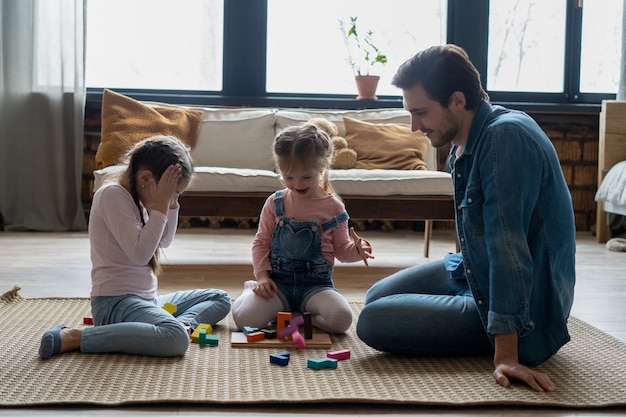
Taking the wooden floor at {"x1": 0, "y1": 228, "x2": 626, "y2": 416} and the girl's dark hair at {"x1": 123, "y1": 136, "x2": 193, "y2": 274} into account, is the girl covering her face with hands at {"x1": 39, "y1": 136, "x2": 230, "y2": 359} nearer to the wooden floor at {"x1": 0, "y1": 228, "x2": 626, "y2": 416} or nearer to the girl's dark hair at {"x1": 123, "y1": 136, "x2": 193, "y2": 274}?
the girl's dark hair at {"x1": 123, "y1": 136, "x2": 193, "y2": 274}

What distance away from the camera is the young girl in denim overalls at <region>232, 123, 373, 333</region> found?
7.99ft

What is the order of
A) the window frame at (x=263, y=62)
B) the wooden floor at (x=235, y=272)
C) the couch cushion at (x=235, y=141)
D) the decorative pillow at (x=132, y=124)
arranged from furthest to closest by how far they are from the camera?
the window frame at (x=263, y=62) → the couch cushion at (x=235, y=141) → the decorative pillow at (x=132, y=124) → the wooden floor at (x=235, y=272)

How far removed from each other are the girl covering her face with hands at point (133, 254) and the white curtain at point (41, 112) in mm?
2939

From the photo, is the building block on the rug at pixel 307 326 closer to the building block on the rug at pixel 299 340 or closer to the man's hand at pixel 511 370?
the building block on the rug at pixel 299 340

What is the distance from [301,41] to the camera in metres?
5.49

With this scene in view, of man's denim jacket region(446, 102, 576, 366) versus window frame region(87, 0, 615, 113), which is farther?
window frame region(87, 0, 615, 113)

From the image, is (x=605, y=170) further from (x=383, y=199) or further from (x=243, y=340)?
(x=243, y=340)

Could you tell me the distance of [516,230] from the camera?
1871 millimetres

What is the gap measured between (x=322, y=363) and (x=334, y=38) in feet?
12.4

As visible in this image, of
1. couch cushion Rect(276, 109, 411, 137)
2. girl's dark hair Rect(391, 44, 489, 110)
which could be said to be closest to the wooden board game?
girl's dark hair Rect(391, 44, 489, 110)

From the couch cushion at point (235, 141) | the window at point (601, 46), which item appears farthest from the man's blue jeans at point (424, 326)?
the window at point (601, 46)

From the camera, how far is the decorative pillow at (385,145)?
14.0 feet

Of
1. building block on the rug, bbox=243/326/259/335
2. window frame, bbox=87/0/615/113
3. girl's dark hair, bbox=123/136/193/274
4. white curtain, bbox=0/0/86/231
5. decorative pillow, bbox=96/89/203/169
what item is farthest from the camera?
window frame, bbox=87/0/615/113

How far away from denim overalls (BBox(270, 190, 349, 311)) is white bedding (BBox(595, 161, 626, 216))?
2.56 m
